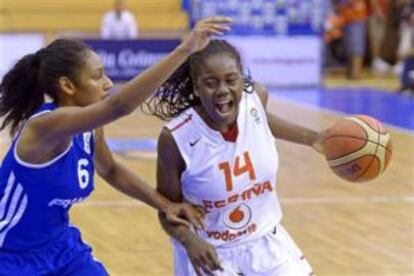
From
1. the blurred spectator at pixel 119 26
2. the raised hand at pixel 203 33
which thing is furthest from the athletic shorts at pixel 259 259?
the blurred spectator at pixel 119 26

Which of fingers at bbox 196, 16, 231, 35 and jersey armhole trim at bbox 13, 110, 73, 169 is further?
jersey armhole trim at bbox 13, 110, 73, 169

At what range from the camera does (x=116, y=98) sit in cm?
389

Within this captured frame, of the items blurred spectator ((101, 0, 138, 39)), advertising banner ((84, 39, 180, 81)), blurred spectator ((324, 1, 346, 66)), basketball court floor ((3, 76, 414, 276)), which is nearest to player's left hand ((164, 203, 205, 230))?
basketball court floor ((3, 76, 414, 276))

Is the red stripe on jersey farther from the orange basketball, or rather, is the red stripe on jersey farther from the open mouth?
the orange basketball

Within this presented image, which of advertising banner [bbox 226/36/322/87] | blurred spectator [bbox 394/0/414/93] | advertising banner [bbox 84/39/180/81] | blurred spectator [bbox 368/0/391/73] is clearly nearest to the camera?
advertising banner [bbox 84/39/180/81]

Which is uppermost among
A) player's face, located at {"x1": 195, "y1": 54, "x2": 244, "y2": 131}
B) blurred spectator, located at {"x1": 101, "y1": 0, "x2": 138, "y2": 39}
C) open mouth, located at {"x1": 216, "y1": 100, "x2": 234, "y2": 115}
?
player's face, located at {"x1": 195, "y1": 54, "x2": 244, "y2": 131}

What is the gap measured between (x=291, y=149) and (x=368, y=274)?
5613 millimetres

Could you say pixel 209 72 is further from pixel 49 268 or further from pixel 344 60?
pixel 344 60

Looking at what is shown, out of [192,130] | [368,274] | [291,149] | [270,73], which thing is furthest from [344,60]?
[192,130]

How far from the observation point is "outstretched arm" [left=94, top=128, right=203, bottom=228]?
433 cm

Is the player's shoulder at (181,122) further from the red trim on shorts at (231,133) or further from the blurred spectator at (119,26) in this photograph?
the blurred spectator at (119,26)

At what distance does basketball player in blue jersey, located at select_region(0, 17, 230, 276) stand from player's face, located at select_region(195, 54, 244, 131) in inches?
14.0

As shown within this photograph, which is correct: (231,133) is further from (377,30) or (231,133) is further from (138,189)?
(377,30)

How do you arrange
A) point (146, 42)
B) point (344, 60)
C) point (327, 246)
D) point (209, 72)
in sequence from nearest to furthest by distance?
1. point (209, 72)
2. point (327, 246)
3. point (146, 42)
4. point (344, 60)
